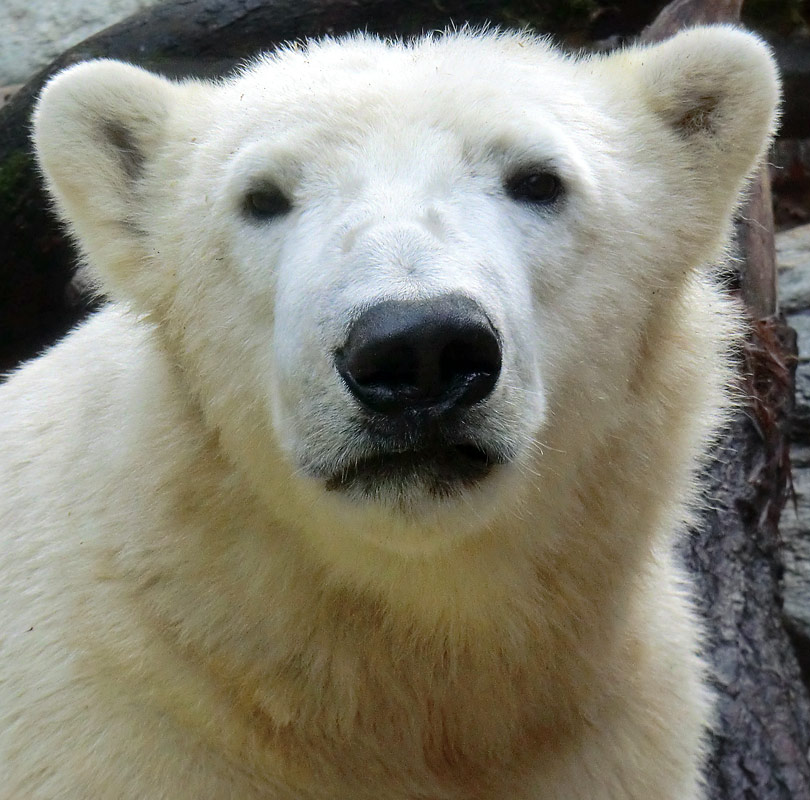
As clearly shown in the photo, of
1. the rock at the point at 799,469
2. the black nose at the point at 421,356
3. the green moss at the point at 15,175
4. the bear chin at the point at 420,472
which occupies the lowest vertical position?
the rock at the point at 799,469

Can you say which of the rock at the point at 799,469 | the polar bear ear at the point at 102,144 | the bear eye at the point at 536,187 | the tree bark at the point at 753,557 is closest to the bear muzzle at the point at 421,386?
the bear eye at the point at 536,187

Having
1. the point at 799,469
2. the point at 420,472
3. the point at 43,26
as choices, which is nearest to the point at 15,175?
the point at 43,26

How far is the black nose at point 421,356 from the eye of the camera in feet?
5.92

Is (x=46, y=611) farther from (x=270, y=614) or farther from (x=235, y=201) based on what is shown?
(x=235, y=201)

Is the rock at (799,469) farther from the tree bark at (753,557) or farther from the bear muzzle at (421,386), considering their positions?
the bear muzzle at (421,386)

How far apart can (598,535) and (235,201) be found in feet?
3.89

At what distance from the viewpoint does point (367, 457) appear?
204cm

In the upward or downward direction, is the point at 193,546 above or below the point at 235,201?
below

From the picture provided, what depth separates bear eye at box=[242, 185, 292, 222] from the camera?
95.2 inches

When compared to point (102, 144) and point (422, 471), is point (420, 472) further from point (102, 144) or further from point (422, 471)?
point (102, 144)

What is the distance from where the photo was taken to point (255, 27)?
221 inches

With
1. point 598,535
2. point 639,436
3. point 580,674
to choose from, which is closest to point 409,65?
point 639,436

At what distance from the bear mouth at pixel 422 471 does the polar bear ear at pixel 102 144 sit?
106 centimetres

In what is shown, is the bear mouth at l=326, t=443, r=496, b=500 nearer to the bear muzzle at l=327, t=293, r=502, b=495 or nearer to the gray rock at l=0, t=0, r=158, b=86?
the bear muzzle at l=327, t=293, r=502, b=495
